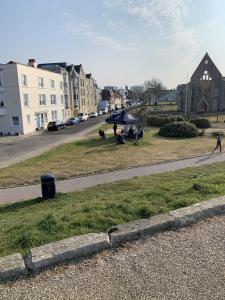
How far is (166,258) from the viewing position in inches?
157

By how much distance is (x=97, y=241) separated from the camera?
13.8 ft

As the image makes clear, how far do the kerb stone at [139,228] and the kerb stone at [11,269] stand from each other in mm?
1305

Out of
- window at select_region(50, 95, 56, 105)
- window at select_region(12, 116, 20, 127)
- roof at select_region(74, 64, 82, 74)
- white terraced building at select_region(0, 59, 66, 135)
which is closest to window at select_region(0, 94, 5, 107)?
white terraced building at select_region(0, 59, 66, 135)

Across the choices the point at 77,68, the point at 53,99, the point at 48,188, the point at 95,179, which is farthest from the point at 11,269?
the point at 77,68

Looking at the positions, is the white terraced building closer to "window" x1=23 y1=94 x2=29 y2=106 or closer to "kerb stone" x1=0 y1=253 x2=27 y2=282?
"window" x1=23 y1=94 x2=29 y2=106

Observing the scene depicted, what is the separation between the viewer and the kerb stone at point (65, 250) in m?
3.81

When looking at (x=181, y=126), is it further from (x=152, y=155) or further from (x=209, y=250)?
(x=209, y=250)

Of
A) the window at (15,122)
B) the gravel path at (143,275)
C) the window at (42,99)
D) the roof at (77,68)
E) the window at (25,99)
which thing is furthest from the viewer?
the roof at (77,68)

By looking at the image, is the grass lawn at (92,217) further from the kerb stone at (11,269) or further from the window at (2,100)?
the window at (2,100)

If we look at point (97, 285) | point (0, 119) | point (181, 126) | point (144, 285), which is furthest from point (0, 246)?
point (0, 119)

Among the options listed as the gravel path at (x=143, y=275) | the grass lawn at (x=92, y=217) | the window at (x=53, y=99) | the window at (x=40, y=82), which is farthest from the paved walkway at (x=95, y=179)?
the window at (x=53, y=99)

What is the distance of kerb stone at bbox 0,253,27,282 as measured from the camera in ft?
11.9

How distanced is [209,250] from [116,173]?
10.2 metres

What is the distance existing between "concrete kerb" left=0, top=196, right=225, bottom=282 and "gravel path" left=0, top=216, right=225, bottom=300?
13cm
